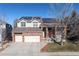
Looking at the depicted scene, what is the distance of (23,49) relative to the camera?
643cm

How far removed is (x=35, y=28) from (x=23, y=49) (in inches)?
18.1

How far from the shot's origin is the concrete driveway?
20.9 feet

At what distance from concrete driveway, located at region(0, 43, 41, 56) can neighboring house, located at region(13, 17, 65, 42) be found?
0.31 feet

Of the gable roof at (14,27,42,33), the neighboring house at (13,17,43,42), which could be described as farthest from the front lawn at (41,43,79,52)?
the gable roof at (14,27,42,33)

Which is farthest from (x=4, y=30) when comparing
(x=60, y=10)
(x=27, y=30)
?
(x=60, y=10)

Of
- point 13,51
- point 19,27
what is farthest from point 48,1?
point 13,51

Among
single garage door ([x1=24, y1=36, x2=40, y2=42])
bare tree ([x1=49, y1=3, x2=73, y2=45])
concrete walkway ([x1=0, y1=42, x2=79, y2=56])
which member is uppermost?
bare tree ([x1=49, y1=3, x2=73, y2=45])

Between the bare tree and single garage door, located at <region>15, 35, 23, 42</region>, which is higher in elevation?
the bare tree

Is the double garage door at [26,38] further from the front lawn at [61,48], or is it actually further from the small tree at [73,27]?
the small tree at [73,27]

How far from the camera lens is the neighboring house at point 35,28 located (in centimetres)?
636

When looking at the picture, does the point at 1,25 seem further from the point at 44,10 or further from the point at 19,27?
the point at 44,10

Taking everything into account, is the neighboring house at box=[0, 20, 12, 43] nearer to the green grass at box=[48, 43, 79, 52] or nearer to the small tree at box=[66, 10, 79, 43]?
the green grass at box=[48, 43, 79, 52]

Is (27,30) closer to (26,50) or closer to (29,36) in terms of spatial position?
(29,36)

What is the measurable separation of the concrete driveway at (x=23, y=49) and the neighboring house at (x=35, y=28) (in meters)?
0.10
